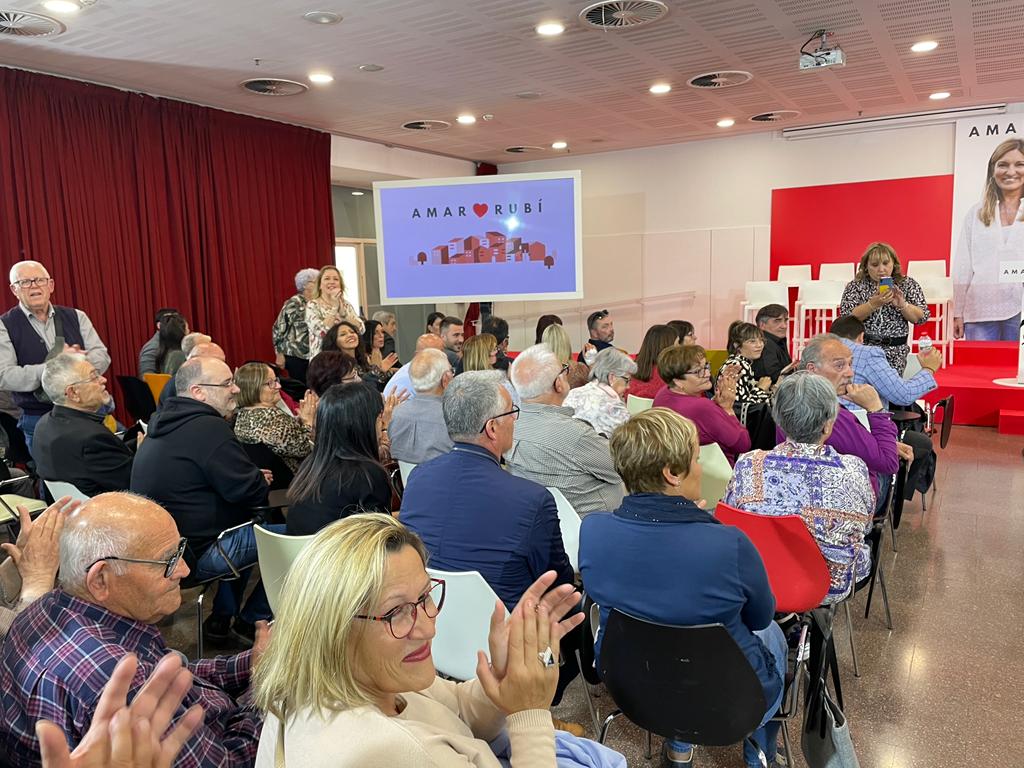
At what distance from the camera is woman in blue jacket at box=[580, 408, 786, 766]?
5.61 ft

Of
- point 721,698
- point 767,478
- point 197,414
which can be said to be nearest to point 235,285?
point 197,414

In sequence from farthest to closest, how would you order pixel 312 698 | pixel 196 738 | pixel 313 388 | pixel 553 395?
pixel 313 388
pixel 553 395
pixel 196 738
pixel 312 698

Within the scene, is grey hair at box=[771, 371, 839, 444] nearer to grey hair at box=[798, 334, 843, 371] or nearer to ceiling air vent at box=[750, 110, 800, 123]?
grey hair at box=[798, 334, 843, 371]

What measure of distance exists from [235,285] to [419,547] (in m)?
6.83

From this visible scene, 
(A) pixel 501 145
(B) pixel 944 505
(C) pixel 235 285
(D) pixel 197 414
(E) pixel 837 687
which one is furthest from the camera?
(A) pixel 501 145

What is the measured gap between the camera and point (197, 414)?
2.91m

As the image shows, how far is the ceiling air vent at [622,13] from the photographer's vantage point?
463cm

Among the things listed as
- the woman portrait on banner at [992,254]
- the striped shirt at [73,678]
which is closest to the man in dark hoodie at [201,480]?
the striped shirt at [73,678]

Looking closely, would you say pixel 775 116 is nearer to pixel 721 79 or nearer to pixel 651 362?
pixel 721 79

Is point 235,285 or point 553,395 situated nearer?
point 553,395

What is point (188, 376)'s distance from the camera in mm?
3090

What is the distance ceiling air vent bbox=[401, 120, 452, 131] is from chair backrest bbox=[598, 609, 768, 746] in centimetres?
723

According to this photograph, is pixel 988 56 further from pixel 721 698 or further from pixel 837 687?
pixel 721 698

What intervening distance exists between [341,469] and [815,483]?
1616 millimetres
